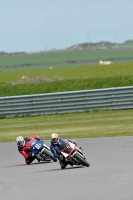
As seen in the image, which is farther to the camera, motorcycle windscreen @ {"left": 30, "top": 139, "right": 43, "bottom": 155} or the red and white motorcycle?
motorcycle windscreen @ {"left": 30, "top": 139, "right": 43, "bottom": 155}

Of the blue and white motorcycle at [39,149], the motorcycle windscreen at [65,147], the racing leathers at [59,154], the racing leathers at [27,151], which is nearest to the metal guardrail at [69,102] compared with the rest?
the racing leathers at [27,151]

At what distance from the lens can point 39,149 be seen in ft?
49.4

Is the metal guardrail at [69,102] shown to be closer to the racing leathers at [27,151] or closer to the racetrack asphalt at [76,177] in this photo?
the racetrack asphalt at [76,177]

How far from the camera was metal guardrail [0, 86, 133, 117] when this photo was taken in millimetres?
28219

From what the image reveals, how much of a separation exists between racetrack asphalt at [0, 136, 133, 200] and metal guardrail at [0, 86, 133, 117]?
10492mm

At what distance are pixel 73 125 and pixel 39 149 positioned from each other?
9.71 meters

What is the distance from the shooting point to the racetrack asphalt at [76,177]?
1030cm

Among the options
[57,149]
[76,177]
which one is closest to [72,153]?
[57,149]

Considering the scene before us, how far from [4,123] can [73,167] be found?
48.1 ft

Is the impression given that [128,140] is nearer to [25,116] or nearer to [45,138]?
[45,138]

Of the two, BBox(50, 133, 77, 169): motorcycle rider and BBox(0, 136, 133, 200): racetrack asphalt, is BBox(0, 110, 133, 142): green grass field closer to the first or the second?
BBox(0, 136, 133, 200): racetrack asphalt

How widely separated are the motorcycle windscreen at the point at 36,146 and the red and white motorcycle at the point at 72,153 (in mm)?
1435

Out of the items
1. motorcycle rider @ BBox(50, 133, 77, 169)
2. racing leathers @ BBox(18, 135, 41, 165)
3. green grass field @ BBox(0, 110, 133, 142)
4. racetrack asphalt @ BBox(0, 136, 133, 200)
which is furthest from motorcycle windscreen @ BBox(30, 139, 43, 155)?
green grass field @ BBox(0, 110, 133, 142)

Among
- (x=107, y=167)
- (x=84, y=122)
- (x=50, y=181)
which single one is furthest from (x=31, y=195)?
(x=84, y=122)
